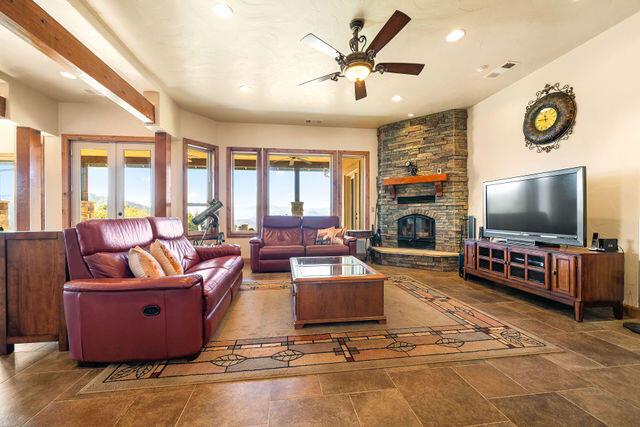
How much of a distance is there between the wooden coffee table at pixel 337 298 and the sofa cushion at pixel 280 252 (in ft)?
6.79

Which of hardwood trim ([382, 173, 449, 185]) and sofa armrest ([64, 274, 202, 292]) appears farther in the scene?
hardwood trim ([382, 173, 449, 185])

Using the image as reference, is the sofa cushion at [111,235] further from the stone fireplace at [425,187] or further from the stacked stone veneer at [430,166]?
the stacked stone veneer at [430,166]

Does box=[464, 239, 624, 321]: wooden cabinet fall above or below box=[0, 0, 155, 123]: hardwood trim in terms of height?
below

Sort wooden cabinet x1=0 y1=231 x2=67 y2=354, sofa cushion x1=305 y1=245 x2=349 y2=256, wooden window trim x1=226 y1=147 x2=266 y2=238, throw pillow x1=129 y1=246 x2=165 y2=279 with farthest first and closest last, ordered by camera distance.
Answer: wooden window trim x1=226 y1=147 x2=266 y2=238
sofa cushion x1=305 y1=245 x2=349 y2=256
throw pillow x1=129 y1=246 x2=165 y2=279
wooden cabinet x1=0 y1=231 x2=67 y2=354

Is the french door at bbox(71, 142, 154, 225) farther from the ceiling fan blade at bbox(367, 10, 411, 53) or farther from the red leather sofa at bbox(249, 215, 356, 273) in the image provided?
the ceiling fan blade at bbox(367, 10, 411, 53)

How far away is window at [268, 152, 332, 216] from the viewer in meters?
5.97

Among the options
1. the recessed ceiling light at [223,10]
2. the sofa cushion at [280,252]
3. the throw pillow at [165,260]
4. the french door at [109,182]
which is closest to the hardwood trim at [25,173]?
the french door at [109,182]

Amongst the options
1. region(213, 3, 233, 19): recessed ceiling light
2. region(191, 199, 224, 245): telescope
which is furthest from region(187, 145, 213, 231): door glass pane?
region(213, 3, 233, 19): recessed ceiling light

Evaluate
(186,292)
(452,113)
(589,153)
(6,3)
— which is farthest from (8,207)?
(589,153)

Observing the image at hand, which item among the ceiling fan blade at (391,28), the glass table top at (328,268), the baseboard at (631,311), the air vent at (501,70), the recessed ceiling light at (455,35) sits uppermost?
the air vent at (501,70)

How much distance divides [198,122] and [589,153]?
234 inches

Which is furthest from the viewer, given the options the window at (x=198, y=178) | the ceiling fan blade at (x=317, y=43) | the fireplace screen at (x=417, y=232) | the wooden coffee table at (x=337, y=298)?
the fireplace screen at (x=417, y=232)

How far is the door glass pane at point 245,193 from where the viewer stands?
5758mm

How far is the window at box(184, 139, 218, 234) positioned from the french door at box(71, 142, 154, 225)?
0.62m
